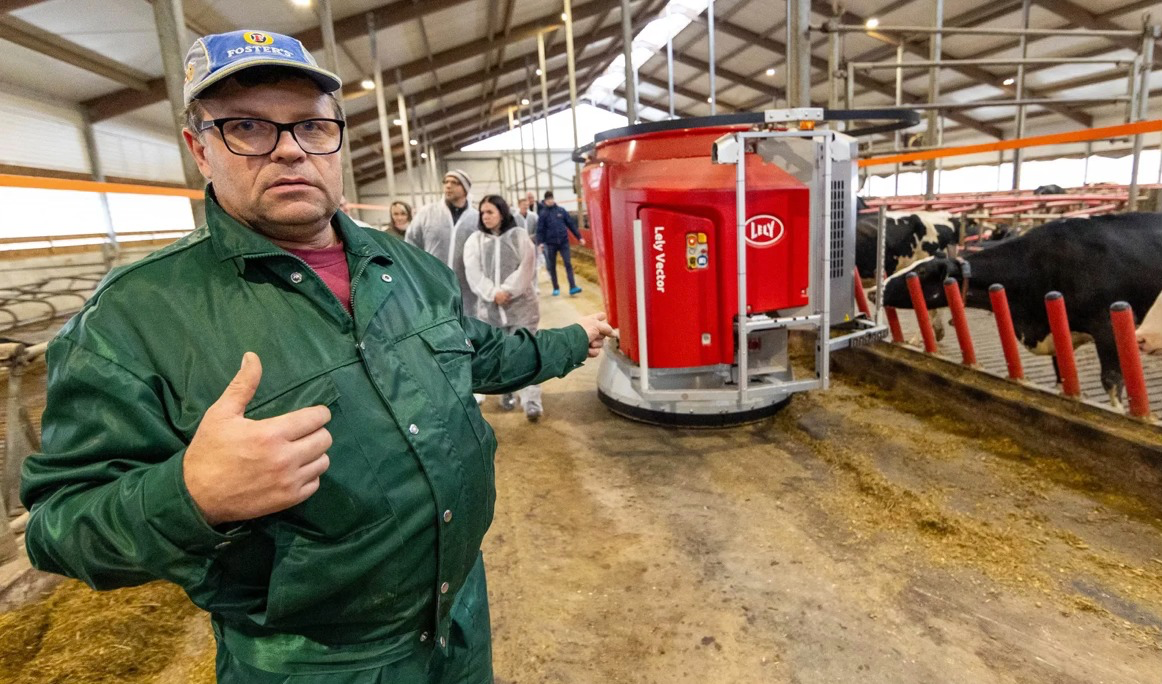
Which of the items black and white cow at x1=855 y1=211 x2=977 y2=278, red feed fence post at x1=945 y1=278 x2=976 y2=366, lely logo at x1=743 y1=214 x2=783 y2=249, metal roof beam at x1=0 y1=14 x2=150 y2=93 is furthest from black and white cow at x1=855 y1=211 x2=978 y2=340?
metal roof beam at x1=0 y1=14 x2=150 y2=93

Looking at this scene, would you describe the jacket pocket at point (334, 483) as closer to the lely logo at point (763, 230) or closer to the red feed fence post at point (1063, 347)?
the lely logo at point (763, 230)

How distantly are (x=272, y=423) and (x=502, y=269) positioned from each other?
3605mm

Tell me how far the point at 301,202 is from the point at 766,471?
9.45 feet

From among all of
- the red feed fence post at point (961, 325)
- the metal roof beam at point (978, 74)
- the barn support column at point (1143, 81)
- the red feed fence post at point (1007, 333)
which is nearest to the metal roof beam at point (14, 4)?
the red feed fence post at point (961, 325)

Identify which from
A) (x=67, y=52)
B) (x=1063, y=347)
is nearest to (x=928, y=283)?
(x=1063, y=347)

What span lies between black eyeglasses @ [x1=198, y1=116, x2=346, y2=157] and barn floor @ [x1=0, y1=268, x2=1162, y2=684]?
5.58ft

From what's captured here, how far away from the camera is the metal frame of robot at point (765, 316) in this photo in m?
3.01

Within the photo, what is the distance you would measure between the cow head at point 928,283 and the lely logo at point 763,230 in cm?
189

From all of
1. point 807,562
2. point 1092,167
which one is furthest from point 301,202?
point 1092,167

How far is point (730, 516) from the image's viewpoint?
2869mm

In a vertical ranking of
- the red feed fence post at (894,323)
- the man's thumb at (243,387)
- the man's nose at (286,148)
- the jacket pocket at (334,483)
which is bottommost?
the red feed fence post at (894,323)

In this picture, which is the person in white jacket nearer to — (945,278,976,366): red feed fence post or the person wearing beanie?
the person wearing beanie

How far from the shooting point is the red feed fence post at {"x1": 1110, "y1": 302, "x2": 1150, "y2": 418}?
281 centimetres

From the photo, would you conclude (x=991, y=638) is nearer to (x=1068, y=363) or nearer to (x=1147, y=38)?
(x=1068, y=363)
